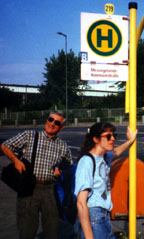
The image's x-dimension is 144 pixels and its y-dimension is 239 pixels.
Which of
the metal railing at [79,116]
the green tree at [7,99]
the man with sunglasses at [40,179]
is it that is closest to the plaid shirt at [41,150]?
the man with sunglasses at [40,179]

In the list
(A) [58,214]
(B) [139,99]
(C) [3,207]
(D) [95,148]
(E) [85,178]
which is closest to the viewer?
(E) [85,178]

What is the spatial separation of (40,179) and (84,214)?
3.47 ft

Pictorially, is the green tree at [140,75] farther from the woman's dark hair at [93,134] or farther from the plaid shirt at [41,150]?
the woman's dark hair at [93,134]

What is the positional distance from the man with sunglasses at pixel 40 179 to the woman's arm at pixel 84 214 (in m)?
0.97

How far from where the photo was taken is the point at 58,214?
3586 millimetres

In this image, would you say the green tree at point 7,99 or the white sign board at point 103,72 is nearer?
the white sign board at point 103,72

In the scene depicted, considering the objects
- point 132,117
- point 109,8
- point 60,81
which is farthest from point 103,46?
point 60,81

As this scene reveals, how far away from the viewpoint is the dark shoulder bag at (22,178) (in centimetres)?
343

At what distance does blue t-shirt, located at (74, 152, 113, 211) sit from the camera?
2.66 meters

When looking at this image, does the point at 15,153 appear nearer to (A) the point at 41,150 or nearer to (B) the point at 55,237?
(A) the point at 41,150

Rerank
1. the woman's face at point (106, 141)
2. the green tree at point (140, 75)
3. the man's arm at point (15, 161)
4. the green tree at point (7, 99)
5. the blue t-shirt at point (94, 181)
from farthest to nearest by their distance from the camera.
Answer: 1. the green tree at point (7, 99)
2. the green tree at point (140, 75)
3. the man's arm at point (15, 161)
4. the woman's face at point (106, 141)
5. the blue t-shirt at point (94, 181)

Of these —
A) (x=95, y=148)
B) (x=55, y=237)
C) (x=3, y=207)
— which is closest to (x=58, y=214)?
(x=55, y=237)

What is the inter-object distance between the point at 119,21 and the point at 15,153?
5.54 ft

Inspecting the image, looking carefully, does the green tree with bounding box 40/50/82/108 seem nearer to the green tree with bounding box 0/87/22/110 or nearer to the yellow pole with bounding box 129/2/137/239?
the green tree with bounding box 0/87/22/110
